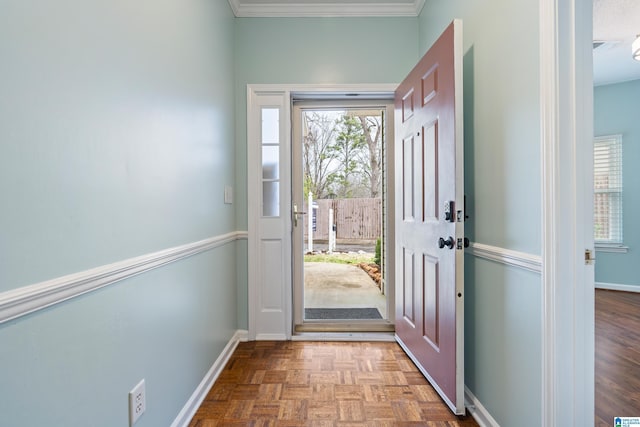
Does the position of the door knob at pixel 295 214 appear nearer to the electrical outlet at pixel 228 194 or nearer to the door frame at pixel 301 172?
the door frame at pixel 301 172

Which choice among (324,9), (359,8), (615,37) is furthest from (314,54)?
(615,37)

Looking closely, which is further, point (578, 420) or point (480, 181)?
point (480, 181)

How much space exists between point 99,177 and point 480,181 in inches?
62.5

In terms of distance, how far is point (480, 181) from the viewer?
1604 mm

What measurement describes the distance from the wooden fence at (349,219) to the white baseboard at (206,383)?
454 centimetres

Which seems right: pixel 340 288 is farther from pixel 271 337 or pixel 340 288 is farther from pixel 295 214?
pixel 295 214

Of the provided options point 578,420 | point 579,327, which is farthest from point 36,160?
point 578,420

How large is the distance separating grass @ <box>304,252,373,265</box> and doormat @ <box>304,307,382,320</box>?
2.69 m

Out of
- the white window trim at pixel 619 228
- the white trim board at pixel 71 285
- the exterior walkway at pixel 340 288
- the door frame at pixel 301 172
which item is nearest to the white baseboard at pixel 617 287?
the white window trim at pixel 619 228

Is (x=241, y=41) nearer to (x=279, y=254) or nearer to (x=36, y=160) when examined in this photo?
(x=279, y=254)

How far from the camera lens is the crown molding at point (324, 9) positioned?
2.49 meters

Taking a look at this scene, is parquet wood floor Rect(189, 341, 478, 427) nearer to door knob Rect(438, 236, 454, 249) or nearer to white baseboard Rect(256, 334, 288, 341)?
white baseboard Rect(256, 334, 288, 341)

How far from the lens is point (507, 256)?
→ 1.35m

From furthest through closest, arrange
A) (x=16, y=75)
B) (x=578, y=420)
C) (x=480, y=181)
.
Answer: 1. (x=480, y=181)
2. (x=578, y=420)
3. (x=16, y=75)
